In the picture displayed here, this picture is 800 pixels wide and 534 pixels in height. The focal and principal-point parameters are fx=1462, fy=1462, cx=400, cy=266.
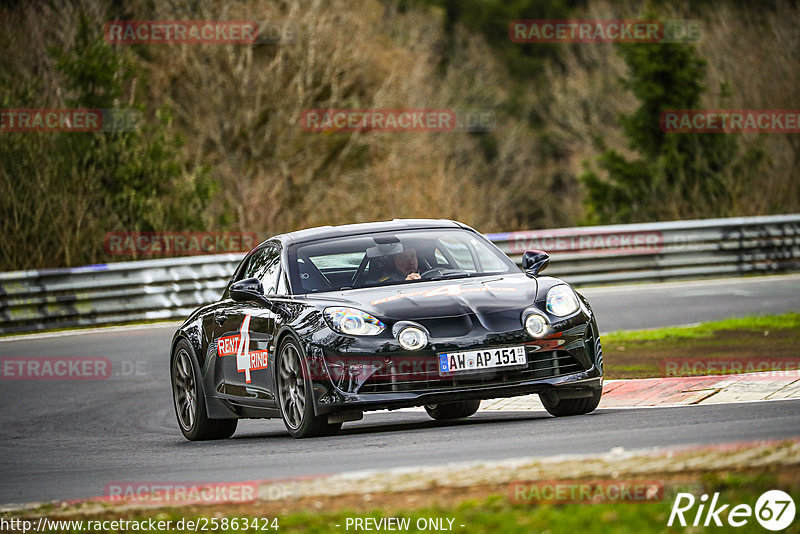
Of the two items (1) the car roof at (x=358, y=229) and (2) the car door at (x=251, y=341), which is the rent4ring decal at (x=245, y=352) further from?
(1) the car roof at (x=358, y=229)

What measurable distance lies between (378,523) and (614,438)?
248 centimetres

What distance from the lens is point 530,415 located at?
1073 centimetres

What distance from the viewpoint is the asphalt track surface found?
7832 millimetres

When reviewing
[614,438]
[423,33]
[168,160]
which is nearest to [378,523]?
[614,438]

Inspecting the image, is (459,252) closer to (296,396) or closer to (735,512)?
(296,396)

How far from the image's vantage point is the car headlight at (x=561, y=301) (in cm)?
967

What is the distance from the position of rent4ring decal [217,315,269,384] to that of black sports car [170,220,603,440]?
11 millimetres

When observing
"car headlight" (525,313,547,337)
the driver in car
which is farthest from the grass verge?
"car headlight" (525,313,547,337)

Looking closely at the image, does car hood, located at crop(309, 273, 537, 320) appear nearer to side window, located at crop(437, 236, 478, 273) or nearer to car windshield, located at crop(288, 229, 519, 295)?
car windshield, located at crop(288, 229, 519, 295)

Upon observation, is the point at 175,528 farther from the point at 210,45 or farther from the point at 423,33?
the point at 423,33

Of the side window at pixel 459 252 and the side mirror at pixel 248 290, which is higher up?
the side window at pixel 459 252

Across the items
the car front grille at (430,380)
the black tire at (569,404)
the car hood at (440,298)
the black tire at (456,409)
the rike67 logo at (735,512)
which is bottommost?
the black tire at (456,409)

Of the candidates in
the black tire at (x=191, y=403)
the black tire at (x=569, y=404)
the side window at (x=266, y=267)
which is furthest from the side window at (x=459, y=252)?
the black tire at (x=191, y=403)

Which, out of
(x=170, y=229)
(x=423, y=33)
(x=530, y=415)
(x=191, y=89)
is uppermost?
(x=423, y=33)
